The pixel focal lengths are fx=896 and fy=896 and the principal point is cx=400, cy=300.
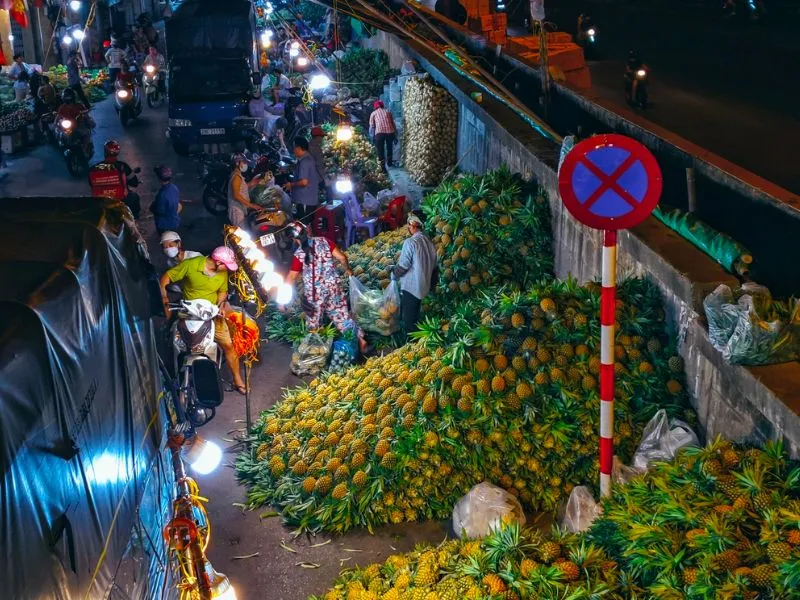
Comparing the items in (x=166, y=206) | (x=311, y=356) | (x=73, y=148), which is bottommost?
(x=311, y=356)

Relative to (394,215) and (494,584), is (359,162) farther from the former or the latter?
(494,584)

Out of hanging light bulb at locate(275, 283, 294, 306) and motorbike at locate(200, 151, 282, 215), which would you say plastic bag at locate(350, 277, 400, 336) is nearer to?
hanging light bulb at locate(275, 283, 294, 306)

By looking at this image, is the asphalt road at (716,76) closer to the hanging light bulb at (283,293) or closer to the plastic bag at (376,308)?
the plastic bag at (376,308)

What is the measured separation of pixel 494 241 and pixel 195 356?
124 inches

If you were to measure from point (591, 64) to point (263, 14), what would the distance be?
16.9 m

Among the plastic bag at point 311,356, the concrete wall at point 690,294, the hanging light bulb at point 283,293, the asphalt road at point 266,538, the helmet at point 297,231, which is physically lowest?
the asphalt road at point 266,538

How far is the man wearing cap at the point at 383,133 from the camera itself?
54.7 ft

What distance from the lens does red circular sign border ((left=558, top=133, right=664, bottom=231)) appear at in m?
5.04

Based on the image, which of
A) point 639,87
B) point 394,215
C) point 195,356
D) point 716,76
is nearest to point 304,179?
point 394,215

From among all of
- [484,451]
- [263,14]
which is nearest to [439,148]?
[484,451]

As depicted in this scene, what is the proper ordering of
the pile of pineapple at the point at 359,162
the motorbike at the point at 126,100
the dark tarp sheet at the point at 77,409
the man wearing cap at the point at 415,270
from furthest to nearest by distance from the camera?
the motorbike at the point at 126,100 < the pile of pineapple at the point at 359,162 < the man wearing cap at the point at 415,270 < the dark tarp sheet at the point at 77,409

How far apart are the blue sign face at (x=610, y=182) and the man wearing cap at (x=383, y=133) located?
11.9 metres

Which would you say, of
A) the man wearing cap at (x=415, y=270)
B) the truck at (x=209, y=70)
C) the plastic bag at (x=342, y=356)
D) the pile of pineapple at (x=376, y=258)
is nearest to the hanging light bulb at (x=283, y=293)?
the plastic bag at (x=342, y=356)

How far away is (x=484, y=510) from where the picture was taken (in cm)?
621
